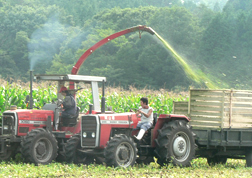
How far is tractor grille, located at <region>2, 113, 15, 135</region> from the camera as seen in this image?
13148 mm

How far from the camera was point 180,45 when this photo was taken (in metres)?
65.6

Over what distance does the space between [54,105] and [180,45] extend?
174ft

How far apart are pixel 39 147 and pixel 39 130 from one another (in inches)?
17.6

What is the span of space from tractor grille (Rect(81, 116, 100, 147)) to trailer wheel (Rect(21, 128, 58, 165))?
103 centimetres

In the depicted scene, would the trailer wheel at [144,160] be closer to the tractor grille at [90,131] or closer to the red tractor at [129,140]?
the red tractor at [129,140]

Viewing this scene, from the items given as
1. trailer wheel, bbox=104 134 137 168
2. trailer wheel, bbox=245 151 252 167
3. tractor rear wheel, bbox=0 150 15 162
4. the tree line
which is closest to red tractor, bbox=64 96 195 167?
trailer wheel, bbox=104 134 137 168

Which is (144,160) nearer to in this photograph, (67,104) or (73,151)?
(73,151)

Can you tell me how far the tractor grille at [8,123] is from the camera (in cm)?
1315

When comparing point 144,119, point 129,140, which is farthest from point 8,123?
point 144,119

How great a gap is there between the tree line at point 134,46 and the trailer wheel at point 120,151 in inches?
1788

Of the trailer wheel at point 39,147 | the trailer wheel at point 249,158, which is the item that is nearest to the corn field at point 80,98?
the trailer wheel at point 39,147

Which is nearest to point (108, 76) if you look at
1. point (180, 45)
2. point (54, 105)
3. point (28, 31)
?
point (180, 45)

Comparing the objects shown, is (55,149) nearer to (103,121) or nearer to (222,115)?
(103,121)

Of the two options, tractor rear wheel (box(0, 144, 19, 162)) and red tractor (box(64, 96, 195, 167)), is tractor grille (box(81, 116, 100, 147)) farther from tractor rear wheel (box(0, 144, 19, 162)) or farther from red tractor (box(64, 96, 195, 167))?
tractor rear wheel (box(0, 144, 19, 162))
